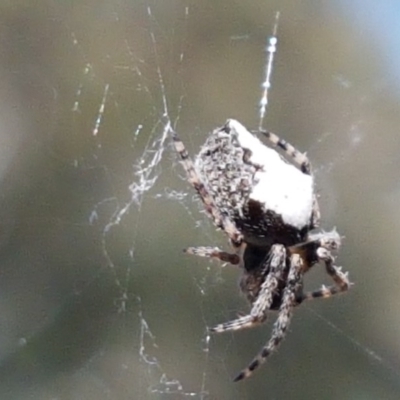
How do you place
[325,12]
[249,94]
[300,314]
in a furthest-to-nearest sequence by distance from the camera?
[325,12] < [249,94] < [300,314]

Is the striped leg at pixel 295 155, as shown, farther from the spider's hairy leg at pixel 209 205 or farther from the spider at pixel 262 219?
the spider's hairy leg at pixel 209 205

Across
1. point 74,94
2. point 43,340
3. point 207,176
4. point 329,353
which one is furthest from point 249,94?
point 207,176

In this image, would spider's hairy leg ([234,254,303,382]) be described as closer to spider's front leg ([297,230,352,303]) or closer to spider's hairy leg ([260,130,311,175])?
spider's front leg ([297,230,352,303])

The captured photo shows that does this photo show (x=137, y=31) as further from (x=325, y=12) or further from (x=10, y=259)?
(x=325, y=12)

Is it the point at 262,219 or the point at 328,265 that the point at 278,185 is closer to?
the point at 262,219

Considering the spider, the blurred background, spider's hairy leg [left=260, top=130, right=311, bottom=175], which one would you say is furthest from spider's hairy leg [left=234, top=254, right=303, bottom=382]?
the blurred background

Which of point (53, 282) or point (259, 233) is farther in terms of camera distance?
point (53, 282)

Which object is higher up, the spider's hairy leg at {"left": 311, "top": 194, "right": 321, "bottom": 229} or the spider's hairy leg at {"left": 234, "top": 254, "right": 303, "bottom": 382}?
the spider's hairy leg at {"left": 311, "top": 194, "right": 321, "bottom": 229}
